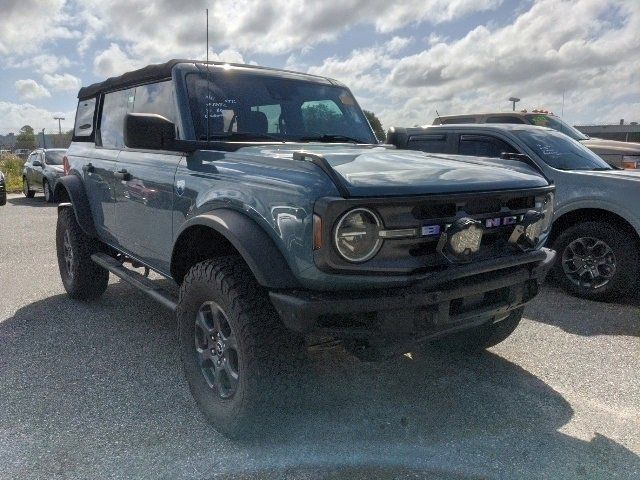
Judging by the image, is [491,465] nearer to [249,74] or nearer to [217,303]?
[217,303]

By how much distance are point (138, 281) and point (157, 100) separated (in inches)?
49.1

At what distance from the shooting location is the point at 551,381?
137 inches

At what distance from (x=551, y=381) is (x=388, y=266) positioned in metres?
1.80

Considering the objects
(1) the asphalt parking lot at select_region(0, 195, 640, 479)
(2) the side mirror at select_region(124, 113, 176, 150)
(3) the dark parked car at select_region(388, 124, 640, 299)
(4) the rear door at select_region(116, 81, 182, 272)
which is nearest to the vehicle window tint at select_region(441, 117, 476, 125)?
(3) the dark parked car at select_region(388, 124, 640, 299)

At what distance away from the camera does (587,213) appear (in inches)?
213

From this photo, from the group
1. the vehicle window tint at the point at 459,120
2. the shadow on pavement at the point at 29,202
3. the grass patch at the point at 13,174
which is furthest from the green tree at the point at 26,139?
the vehicle window tint at the point at 459,120

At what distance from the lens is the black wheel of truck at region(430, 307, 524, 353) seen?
139 inches

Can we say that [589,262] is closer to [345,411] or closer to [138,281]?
[345,411]

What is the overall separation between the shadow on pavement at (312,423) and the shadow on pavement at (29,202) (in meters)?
11.9

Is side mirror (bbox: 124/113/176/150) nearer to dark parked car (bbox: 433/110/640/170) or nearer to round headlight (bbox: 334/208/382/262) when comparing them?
round headlight (bbox: 334/208/382/262)

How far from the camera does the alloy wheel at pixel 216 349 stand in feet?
8.96

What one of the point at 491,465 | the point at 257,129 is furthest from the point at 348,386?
the point at 257,129

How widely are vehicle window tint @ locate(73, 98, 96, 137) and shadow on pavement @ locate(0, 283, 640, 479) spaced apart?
81.8 inches

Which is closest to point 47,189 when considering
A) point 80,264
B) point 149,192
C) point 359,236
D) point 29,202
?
point 29,202
